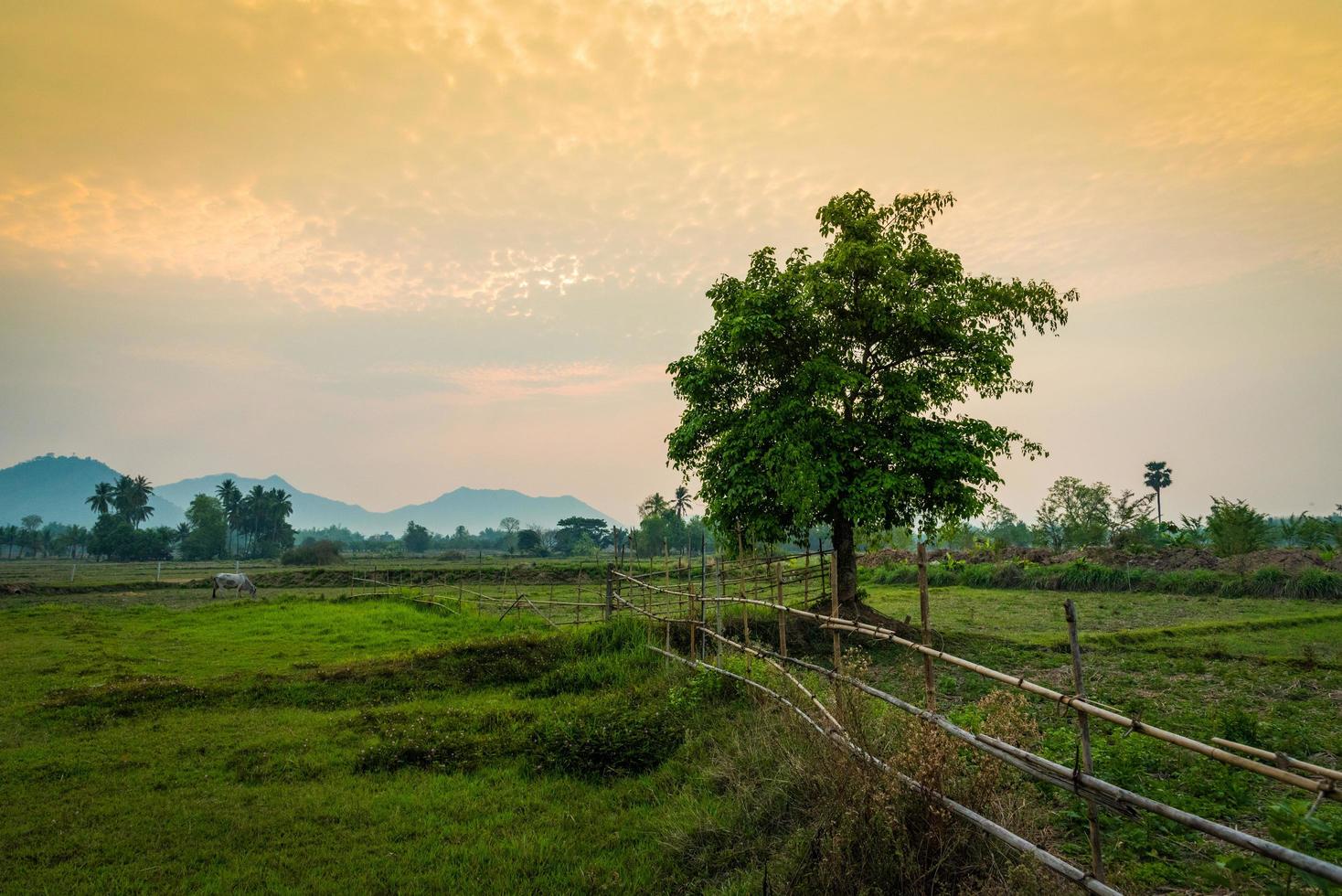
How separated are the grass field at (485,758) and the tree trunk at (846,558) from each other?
1337 mm

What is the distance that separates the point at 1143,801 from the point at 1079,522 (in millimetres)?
52395

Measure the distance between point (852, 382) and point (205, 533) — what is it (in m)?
99.0

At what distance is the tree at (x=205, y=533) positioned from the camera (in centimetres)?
8512

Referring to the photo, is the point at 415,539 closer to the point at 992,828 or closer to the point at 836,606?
the point at 836,606

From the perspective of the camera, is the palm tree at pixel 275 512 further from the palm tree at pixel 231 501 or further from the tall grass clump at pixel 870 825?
the tall grass clump at pixel 870 825

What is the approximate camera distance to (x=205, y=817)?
6.43 meters

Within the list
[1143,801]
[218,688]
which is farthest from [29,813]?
[1143,801]

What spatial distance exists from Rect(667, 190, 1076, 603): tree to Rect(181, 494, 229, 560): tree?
94.0 m

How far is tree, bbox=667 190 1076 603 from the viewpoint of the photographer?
13906 millimetres

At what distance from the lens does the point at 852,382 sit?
1395 centimetres

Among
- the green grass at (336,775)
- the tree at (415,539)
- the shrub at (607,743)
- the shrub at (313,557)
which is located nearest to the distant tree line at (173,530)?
the shrub at (313,557)

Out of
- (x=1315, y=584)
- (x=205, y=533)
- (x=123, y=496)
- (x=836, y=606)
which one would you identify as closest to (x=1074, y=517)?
(x=1315, y=584)

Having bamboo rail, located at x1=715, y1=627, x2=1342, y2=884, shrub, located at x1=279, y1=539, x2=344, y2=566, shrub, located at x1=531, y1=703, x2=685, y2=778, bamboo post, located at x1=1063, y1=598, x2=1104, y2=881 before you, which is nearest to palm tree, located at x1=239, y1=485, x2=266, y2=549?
shrub, located at x1=279, y1=539, x2=344, y2=566

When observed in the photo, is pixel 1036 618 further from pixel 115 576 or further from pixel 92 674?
pixel 115 576
